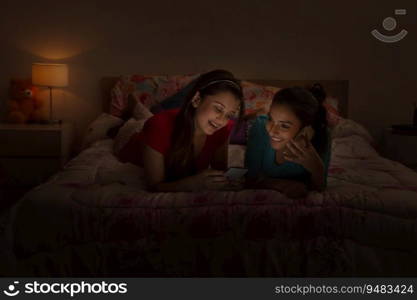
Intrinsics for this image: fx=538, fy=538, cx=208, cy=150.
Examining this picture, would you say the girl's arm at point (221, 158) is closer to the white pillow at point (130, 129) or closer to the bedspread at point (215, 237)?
the bedspread at point (215, 237)

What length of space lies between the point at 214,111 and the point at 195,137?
11cm

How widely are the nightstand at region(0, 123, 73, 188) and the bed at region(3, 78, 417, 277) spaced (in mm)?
1615

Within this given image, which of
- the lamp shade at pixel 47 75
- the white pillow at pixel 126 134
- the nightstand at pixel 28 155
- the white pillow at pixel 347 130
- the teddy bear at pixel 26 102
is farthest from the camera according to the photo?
the teddy bear at pixel 26 102

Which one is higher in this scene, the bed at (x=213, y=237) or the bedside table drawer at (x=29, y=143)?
the bedside table drawer at (x=29, y=143)

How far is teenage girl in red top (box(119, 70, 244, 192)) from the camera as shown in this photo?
69.6 inches

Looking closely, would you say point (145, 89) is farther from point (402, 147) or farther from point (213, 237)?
point (213, 237)

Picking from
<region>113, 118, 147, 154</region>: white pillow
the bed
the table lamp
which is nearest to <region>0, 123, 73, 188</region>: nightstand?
the table lamp

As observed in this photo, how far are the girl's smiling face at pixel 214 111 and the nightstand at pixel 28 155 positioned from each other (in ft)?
5.86

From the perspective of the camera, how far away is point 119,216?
171cm

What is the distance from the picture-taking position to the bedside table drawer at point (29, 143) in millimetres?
3311

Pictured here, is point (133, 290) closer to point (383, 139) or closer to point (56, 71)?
point (56, 71)

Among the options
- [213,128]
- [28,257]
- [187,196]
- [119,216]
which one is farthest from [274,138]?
[28,257]

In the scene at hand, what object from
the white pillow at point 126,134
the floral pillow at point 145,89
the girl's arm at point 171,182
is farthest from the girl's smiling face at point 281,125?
the floral pillow at point 145,89

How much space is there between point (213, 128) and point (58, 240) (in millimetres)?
616
